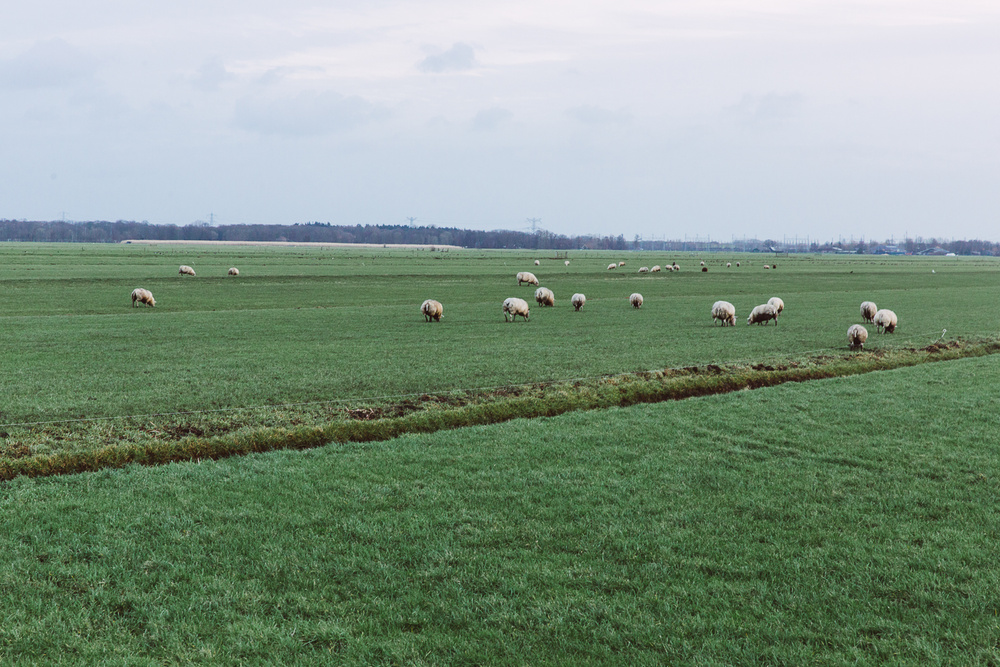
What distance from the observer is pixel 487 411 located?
1730 centimetres

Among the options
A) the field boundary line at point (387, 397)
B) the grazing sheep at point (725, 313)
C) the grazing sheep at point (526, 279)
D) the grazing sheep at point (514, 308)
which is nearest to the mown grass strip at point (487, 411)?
the field boundary line at point (387, 397)

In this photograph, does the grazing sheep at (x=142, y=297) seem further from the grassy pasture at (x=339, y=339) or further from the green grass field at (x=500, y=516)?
the green grass field at (x=500, y=516)

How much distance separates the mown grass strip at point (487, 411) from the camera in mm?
13078

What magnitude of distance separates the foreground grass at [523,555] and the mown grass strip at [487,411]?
1130mm

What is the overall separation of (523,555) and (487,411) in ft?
28.6

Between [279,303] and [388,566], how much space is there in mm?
42550

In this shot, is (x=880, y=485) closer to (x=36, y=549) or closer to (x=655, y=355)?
(x=36, y=549)

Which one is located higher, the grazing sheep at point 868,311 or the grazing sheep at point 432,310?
the grazing sheep at point 868,311

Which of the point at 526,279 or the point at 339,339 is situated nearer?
the point at 339,339

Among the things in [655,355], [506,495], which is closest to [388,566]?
[506,495]

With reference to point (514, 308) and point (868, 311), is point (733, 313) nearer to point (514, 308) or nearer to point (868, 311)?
point (868, 311)

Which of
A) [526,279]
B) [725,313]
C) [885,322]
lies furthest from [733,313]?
[526,279]

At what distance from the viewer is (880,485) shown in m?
11.1

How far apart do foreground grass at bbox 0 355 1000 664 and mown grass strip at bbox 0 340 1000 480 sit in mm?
1130
